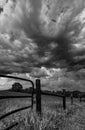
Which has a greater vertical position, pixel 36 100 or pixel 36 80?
pixel 36 80

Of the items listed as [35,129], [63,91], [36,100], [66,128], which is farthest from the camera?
[63,91]

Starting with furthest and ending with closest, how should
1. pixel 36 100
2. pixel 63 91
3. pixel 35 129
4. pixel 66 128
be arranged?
pixel 63 91, pixel 36 100, pixel 66 128, pixel 35 129

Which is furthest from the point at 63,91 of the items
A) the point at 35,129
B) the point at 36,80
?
the point at 35,129

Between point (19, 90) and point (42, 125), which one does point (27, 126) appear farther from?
point (19, 90)

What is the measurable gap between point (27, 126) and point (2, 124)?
35.8 inches

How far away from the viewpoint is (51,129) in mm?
3266

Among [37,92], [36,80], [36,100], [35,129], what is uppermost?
[36,80]

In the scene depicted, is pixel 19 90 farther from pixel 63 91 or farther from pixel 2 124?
pixel 63 91

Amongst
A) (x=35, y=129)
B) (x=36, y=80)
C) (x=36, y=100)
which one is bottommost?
(x=35, y=129)

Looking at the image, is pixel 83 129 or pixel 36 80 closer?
pixel 83 129

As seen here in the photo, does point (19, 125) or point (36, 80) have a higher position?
point (36, 80)

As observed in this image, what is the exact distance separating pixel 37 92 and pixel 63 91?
491 centimetres

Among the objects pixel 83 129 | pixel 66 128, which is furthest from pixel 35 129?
pixel 83 129

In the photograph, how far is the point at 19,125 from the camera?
3.26 m
